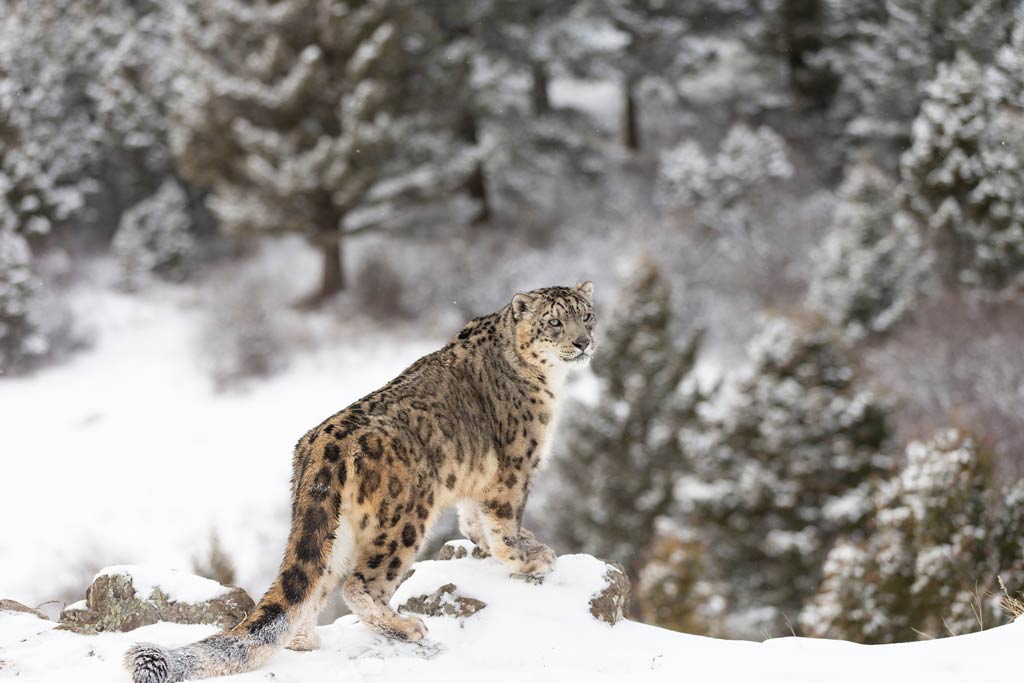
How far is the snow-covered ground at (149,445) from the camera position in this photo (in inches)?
808

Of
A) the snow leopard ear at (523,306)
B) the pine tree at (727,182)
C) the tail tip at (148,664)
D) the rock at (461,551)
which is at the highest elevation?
the pine tree at (727,182)

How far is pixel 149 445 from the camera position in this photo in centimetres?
2469

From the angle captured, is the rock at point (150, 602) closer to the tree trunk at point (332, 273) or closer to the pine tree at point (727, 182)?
the tree trunk at point (332, 273)

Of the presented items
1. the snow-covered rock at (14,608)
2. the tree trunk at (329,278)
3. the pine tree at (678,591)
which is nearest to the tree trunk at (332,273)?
the tree trunk at (329,278)

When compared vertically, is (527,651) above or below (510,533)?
below

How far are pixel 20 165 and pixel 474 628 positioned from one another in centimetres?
2853

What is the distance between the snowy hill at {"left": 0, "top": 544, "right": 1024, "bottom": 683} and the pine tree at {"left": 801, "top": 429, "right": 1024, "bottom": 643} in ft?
17.0

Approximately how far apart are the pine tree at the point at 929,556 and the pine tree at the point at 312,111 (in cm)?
1781

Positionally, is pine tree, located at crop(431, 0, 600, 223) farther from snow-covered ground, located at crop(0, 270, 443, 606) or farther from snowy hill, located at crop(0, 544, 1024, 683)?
snowy hill, located at crop(0, 544, 1024, 683)

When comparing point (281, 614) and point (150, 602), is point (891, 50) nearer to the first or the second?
point (150, 602)

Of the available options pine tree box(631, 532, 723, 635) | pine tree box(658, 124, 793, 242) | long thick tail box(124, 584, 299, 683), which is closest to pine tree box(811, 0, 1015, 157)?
pine tree box(658, 124, 793, 242)

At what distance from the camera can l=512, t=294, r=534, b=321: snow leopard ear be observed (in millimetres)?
7043

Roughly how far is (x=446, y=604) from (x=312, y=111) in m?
24.1

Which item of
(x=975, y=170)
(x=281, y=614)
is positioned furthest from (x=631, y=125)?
(x=281, y=614)
